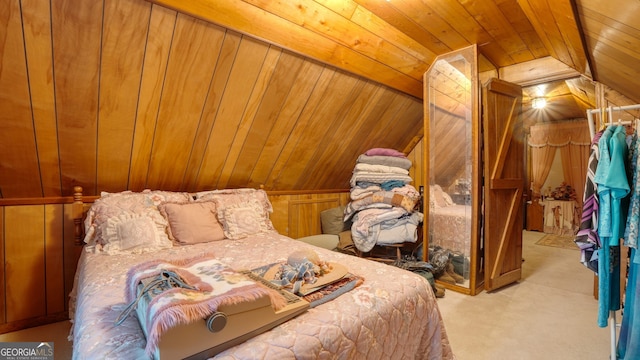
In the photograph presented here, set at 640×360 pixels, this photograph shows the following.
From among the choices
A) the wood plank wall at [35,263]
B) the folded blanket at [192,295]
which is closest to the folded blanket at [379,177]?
the folded blanket at [192,295]

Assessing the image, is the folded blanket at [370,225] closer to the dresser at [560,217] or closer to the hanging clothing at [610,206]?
the hanging clothing at [610,206]

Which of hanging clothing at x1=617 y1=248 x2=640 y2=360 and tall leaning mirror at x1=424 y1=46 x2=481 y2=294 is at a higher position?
tall leaning mirror at x1=424 y1=46 x2=481 y2=294

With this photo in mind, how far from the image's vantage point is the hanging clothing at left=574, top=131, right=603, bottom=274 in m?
1.52

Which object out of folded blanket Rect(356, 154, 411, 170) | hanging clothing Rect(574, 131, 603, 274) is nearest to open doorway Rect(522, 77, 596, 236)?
folded blanket Rect(356, 154, 411, 170)

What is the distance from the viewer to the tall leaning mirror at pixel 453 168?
2.67m

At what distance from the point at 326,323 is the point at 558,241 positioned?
566cm

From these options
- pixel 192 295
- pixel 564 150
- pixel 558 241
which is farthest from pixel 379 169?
pixel 564 150

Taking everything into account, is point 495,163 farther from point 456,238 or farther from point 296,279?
point 296,279

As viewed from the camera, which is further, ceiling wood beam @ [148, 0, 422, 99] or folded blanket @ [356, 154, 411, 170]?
folded blanket @ [356, 154, 411, 170]

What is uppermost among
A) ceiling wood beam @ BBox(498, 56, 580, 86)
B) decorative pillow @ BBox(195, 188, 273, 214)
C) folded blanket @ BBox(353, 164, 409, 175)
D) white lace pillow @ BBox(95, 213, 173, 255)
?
ceiling wood beam @ BBox(498, 56, 580, 86)

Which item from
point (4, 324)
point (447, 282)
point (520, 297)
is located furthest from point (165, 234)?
point (520, 297)

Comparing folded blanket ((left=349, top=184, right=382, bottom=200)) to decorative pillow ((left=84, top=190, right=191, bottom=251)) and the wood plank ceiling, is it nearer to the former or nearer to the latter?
the wood plank ceiling

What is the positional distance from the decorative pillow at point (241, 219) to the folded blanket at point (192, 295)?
3.52ft

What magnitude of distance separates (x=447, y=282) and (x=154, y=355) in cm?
269
